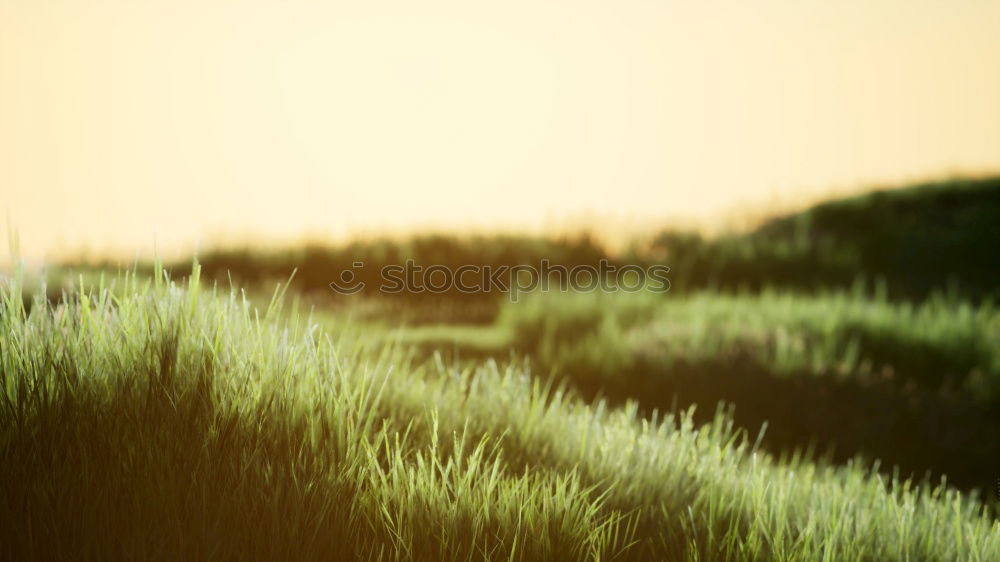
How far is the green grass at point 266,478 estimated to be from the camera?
182cm

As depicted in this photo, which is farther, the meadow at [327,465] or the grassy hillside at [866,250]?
the grassy hillside at [866,250]

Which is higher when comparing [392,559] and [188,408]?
[188,408]

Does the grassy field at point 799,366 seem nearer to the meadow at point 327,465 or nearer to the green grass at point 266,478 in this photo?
the meadow at point 327,465

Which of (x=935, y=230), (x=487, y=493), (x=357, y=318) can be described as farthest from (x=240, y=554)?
(x=935, y=230)

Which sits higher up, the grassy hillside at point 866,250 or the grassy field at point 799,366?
the grassy hillside at point 866,250

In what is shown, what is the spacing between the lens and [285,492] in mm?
1937

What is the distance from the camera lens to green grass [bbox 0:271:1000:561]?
1816 mm

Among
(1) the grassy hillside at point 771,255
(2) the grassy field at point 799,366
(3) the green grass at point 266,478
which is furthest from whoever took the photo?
(1) the grassy hillside at point 771,255

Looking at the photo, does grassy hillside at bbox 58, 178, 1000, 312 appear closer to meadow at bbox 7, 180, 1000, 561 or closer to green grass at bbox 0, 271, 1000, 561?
meadow at bbox 7, 180, 1000, 561

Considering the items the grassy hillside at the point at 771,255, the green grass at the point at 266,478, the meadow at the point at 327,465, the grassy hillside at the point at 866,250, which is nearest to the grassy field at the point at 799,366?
the meadow at the point at 327,465

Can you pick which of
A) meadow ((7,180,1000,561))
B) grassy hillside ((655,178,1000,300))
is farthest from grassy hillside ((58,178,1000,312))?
meadow ((7,180,1000,561))

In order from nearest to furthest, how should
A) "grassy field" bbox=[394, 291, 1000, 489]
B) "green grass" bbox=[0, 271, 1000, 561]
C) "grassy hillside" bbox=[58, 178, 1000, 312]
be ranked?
"green grass" bbox=[0, 271, 1000, 561] → "grassy field" bbox=[394, 291, 1000, 489] → "grassy hillside" bbox=[58, 178, 1000, 312]

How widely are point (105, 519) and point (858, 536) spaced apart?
186 cm

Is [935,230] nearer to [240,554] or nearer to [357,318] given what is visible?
[357,318]
